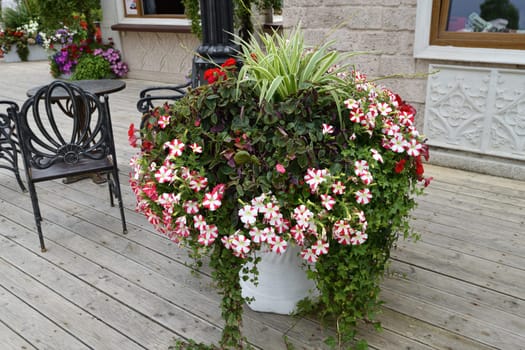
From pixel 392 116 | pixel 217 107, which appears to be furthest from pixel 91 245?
pixel 392 116

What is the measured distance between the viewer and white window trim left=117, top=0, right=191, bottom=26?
24.0 ft

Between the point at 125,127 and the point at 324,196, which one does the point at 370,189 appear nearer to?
the point at 324,196

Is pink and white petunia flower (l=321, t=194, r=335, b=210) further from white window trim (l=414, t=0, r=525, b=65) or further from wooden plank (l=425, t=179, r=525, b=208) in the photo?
white window trim (l=414, t=0, r=525, b=65)

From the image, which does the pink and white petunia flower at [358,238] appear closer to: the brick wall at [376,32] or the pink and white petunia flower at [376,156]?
the pink and white petunia flower at [376,156]

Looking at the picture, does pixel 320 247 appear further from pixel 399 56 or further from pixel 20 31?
pixel 20 31

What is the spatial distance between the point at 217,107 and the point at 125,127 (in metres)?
3.71

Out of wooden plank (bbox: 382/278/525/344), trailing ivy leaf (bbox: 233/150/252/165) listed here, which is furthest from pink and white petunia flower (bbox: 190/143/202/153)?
wooden plank (bbox: 382/278/525/344)

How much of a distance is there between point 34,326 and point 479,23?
10.8 feet

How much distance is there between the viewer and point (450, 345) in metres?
1.77

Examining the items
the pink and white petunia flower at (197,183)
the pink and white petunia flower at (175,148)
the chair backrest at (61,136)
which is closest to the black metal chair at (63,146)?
the chair backrest at (61,136)

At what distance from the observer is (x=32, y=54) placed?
1133cm

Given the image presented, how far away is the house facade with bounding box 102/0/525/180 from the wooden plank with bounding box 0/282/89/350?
7.66 feet

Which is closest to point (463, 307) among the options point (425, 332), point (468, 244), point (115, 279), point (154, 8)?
point (425, 332)

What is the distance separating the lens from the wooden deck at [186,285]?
185 centimetres
